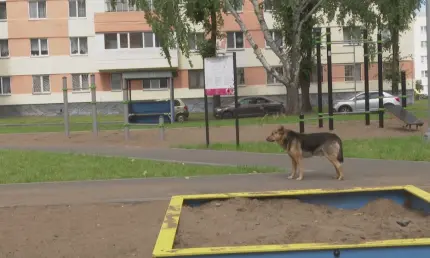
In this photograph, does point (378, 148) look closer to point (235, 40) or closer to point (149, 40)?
point (149, 40)

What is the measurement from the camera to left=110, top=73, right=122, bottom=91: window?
154 feet

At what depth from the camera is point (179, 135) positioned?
2083 centimetres

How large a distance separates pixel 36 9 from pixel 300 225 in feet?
155

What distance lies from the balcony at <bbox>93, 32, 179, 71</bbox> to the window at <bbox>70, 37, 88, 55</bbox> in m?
2.41

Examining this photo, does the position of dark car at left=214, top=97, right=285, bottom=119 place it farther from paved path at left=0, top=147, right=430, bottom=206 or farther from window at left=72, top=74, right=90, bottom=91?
paved path at left=0, top=147, right=430, bottom=206

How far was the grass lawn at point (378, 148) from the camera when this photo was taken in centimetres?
1369

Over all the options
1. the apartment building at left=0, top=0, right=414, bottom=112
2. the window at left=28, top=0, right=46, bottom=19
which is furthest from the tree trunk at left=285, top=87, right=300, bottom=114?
the window at left=28, top=0, right=46, bottom=19

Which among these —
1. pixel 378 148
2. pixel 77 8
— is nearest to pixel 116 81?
pixel 77 8

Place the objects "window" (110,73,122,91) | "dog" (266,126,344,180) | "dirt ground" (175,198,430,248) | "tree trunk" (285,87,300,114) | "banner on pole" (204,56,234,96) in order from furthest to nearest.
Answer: "window" (110,73,122,91), "tree trunk" (285,87,300,114), "banner on pole" (204,56,234,96), "dog" (266,126,344,180), "dirt ground" (175,198,430,248)

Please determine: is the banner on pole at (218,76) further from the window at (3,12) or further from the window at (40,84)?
the window at (3,12)

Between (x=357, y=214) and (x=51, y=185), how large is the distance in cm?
833

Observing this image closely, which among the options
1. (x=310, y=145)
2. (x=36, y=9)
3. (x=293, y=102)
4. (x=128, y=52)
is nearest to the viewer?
(x=310, y=145)

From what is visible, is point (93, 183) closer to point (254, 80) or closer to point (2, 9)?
point (254, 80)

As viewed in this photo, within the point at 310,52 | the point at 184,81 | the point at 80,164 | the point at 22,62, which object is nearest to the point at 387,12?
the point at 310,52
